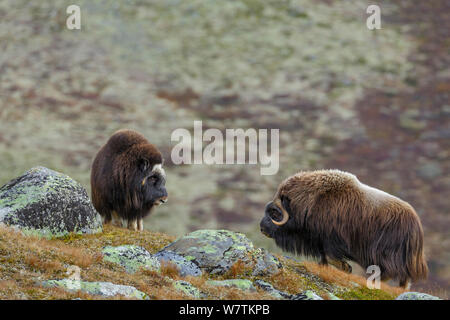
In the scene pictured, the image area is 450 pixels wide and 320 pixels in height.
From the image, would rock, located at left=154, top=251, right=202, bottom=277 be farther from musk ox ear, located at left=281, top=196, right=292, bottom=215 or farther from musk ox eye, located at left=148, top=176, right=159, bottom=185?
musk ox eye, located at left=148, top=176, right=159, bottom=185

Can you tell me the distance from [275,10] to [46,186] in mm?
39401

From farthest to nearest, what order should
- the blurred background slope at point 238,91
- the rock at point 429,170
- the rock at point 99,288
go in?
1. the rock at point 429,170
2. the blurred background slope at point 238,91
3. the rock at point 99,288

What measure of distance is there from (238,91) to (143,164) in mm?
29677

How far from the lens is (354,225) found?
6.82 meters

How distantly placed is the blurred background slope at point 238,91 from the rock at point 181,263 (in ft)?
50.5

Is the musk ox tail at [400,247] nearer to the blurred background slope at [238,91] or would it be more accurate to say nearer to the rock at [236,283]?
the rock at [236,283]

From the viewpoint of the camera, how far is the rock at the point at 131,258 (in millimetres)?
5621

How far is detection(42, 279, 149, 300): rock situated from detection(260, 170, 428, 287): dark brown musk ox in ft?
9.45

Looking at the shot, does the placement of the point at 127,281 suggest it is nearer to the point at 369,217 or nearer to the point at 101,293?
the point at 101,293

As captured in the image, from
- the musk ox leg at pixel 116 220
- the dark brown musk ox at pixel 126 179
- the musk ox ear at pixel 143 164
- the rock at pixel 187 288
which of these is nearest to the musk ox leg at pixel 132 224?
the dark brown musk ox at pixel 126 179

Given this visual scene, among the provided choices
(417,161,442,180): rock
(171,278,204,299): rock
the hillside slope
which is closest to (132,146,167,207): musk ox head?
the hillside slope

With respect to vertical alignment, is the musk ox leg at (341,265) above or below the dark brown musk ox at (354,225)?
below

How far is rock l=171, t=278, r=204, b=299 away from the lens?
197 inches
